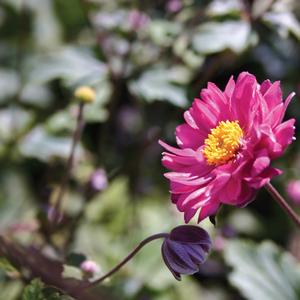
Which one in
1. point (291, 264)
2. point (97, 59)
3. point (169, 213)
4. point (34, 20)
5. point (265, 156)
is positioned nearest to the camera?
point (265, 156)

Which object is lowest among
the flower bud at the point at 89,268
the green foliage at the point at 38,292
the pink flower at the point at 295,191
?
the pink flower at the point at 295,191

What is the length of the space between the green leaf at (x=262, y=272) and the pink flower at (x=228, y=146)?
452 mm

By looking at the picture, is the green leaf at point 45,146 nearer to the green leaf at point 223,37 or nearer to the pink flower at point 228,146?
the green leaf at point 223,37

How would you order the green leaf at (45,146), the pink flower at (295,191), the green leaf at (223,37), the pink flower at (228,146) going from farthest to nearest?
1. the green leaf at (45,146)
2. the pink flower at (295,191)
3. the green leaf at (223,37)
4. the pink flower at (228,146)

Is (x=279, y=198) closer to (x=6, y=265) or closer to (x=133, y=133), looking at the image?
(x=6, y=265)

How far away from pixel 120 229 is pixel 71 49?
561 millimetres

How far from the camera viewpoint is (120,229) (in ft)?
6.56

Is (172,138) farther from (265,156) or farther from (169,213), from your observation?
(265,156)

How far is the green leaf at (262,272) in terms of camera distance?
57.3 inches

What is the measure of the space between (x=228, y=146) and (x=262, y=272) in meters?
0.55

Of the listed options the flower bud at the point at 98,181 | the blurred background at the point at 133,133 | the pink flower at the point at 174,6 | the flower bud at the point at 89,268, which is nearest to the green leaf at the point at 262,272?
the blurred background at the point at 133,133

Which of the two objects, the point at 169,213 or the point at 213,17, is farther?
the point at 169,213

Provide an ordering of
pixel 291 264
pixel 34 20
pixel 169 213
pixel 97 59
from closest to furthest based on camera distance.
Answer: pixel 291 264
pixel 97 59
pixel 169 213
pixel 34 20

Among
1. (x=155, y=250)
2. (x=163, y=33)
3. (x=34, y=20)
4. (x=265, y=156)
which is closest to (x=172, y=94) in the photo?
(x=163, y=33)
